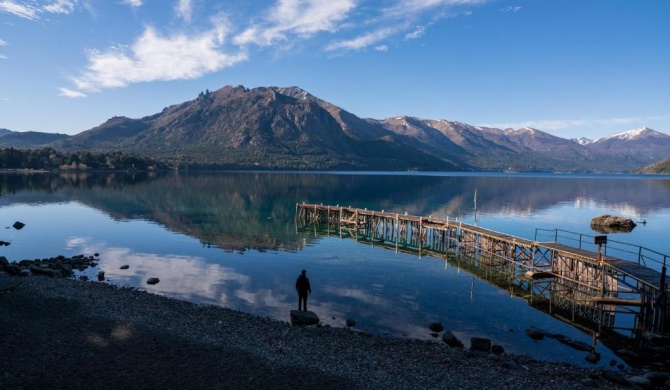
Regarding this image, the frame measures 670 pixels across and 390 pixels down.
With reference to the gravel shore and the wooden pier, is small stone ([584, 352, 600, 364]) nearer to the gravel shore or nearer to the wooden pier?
the gravel shore

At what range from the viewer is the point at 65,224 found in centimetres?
6003

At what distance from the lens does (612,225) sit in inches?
2753

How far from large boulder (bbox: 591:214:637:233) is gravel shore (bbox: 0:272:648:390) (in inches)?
2307

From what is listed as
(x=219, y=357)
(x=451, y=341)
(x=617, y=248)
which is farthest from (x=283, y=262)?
(x=617, y=248)

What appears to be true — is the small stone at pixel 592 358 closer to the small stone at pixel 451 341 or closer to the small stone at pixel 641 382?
the small stone at pixel 641 382

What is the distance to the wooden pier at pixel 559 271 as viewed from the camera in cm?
2603

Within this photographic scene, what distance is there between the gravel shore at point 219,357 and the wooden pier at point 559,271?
35.1ft

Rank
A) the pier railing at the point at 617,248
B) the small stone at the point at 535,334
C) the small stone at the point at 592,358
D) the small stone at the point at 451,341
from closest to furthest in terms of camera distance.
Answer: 1. the small stone at the point at 592,358
2. the small stone at the point at 451,341
3. the small stone at the point at 535,334
4. the pier railing at the point at 617,248

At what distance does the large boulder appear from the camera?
67.1 meters

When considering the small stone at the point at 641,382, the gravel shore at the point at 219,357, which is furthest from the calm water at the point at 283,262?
the gravel shore at the point at 219,357

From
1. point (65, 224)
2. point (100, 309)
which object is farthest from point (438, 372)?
point (65, 224)

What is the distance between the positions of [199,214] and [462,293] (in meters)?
51.7

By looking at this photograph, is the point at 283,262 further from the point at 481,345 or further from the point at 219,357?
the point at 481,345

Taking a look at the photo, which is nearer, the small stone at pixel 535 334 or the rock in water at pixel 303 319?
the small stone at pixel 535 334
